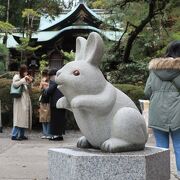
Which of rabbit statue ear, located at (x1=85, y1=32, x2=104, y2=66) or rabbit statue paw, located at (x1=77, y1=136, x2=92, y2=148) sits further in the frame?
rabbit statue paw, located at (x1=77, y1=136, x2=92, y2=148)

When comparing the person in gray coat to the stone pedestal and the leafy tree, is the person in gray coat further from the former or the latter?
the leafy tree

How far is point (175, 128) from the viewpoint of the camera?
607 cm

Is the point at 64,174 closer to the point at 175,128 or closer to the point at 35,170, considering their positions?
the point at 175,128

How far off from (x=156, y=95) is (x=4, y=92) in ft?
25.0

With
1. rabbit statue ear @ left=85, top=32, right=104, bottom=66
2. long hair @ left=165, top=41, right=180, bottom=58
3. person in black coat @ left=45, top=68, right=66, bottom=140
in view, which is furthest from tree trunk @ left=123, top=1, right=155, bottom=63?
rabbit statue ear @ left=85, top=32, right=104, bottom=66

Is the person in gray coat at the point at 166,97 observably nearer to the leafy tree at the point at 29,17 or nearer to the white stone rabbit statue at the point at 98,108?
the white stone rabbit statue at the point at 98,108

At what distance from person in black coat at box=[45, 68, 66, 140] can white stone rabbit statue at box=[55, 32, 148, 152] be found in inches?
240

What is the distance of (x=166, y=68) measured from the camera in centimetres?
597

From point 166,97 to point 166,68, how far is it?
404 millimetres

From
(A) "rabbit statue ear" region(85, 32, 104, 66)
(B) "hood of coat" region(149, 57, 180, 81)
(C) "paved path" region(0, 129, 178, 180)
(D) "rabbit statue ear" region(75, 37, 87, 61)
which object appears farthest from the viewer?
(C) "paved path" region(0, 129, 178, 180)

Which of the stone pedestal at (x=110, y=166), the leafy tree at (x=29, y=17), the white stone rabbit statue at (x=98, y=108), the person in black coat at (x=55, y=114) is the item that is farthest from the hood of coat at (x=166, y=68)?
the leafy tree at (x=29, y=17)

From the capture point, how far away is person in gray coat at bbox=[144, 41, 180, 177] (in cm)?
601

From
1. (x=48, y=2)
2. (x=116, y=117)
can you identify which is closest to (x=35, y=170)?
(x=116, y=117)

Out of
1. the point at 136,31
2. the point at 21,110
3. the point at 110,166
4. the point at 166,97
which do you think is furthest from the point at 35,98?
the point at 110,166
